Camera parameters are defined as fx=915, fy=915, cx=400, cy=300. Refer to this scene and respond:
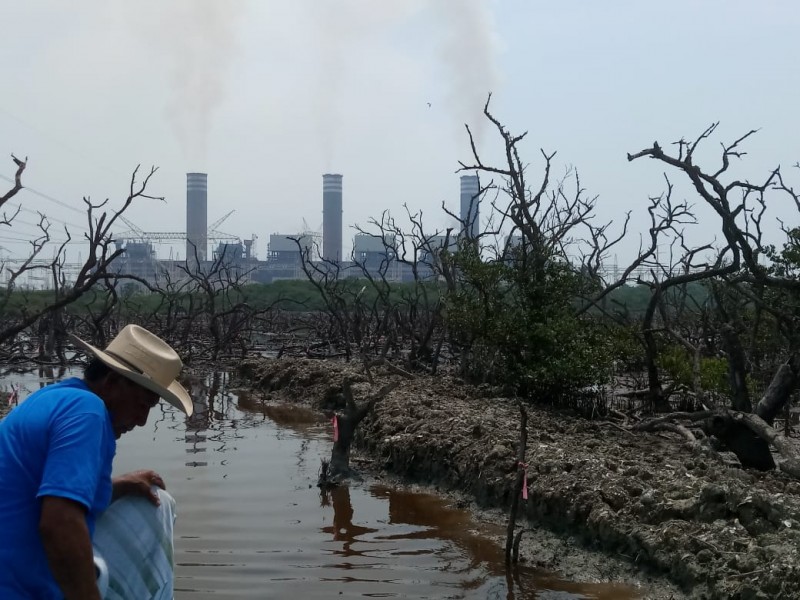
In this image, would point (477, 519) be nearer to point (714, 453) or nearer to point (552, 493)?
point (552, 493)

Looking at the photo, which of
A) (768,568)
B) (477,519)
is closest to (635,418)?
(477,519)

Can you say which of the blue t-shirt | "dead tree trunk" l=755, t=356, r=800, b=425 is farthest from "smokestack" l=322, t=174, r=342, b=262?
the blue t-shirt

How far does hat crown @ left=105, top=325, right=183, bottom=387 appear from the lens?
2.72 meters

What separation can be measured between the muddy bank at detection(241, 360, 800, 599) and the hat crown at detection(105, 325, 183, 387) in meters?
3.56

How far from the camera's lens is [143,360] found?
2.73 m

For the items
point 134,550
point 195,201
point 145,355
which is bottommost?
point 134,550

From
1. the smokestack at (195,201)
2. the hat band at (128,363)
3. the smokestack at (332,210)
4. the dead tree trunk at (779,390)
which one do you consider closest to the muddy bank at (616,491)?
the dead tree trunk at (779,390)

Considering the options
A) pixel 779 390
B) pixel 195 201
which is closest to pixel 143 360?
pixel 779 390

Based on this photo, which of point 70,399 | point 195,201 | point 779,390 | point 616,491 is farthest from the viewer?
point 195,201

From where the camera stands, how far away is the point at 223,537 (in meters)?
7.00

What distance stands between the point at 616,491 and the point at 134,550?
4593 millimetres

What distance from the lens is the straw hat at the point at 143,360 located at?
2684 mm

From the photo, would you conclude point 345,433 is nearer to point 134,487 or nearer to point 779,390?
point 779,390

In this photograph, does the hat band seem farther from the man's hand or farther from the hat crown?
the man's hand
